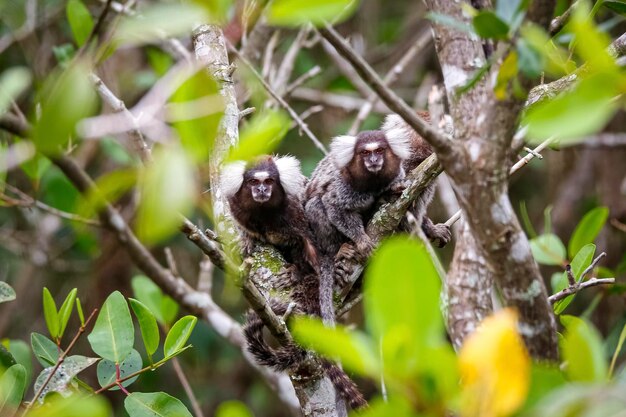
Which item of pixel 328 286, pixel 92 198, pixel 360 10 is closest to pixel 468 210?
pixel 92 198

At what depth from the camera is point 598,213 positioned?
12.9 ft

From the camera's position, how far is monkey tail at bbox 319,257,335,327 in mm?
4013

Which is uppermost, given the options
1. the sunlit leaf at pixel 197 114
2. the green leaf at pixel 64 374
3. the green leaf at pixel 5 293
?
the sunlit leaf at pixel 197 114

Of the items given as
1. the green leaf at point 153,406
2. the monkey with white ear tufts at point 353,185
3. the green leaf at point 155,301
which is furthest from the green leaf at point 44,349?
the monkey with white ear tufts at point 353,185

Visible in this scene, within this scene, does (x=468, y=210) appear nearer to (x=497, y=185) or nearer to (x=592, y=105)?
(x=497, y=185)

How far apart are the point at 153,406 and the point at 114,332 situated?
0.39 m

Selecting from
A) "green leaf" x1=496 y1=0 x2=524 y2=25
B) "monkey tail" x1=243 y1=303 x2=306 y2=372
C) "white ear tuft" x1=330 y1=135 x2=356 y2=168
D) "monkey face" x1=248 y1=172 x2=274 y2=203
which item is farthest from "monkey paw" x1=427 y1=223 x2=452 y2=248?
"green leaf" x1=496 y1=0 x2=524 y2=25

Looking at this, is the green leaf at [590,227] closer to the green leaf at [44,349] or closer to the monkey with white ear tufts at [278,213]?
the monkey with white ear tufts at [278,213]

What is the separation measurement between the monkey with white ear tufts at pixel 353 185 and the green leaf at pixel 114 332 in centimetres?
172

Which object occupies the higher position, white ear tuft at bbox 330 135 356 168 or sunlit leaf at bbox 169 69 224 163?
sunlit leaf at bbox 169 69 224 163

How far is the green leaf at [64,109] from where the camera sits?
1.24 metres

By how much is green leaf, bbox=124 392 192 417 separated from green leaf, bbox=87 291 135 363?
0.27 metres

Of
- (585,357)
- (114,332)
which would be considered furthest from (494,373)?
(114,332)

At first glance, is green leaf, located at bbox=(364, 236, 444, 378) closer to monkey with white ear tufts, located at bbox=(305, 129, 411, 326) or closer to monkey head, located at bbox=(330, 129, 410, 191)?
monkey with white ear tufts, located at bbox=(305, 129, 411, 326)
